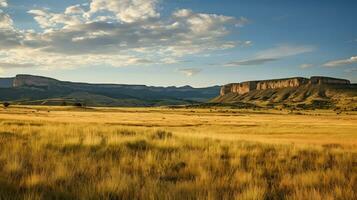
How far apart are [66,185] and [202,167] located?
3.54 meters

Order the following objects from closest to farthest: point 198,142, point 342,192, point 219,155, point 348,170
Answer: point 342,192, point 348,170, point 219,155, point 198,142

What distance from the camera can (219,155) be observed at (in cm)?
1209

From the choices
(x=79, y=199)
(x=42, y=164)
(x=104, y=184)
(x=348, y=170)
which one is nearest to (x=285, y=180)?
(x=348, y=170)

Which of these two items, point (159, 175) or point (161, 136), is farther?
point (161, 136)

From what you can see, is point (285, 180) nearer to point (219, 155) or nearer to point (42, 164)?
point (219, 155)

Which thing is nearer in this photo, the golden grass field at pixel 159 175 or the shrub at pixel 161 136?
the golden grass field at pixel 159 175

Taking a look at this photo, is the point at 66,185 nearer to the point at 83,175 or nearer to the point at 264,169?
the point at 83,175

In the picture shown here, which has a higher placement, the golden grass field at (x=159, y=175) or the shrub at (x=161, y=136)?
the golden grass field at (x=159, y=175)

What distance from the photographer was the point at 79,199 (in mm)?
6109

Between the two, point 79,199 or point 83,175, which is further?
point 83,175

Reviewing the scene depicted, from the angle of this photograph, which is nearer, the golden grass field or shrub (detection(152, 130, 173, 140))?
the golden grass field

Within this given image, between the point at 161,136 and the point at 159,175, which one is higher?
the point at 159,175

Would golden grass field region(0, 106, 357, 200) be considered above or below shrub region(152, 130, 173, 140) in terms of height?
above

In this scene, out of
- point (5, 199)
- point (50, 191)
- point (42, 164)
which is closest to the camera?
point (5, 199)
